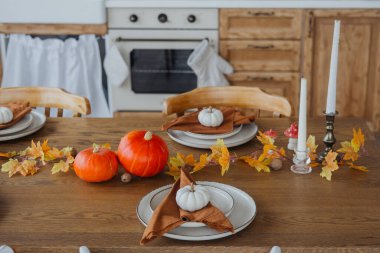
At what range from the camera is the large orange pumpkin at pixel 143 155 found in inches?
60.1

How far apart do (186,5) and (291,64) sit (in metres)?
0.74

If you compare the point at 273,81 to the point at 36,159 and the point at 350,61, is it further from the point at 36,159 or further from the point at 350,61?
the point at 36,159

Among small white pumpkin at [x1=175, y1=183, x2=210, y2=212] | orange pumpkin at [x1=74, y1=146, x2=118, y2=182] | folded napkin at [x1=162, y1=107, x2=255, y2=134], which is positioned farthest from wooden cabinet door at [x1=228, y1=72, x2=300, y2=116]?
small white pumpkin at [x1=175, y1=183, x2=210, y2=212]

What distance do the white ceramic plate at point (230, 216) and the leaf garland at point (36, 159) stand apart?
0.32 metres

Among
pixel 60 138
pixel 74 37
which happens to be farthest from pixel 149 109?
pixel 60 138

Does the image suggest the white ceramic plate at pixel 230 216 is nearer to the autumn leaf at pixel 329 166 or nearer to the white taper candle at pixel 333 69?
the autumn leaf at pixel 329 166

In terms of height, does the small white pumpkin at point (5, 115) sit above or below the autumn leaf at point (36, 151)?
above

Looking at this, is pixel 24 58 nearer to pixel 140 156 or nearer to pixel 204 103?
pixel 204 103

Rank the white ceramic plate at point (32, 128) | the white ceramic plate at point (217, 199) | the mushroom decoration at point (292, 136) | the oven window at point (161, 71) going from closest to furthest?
the white ceramic plate at point (217, 199)
the mushroom decoration at point (292, 136)
the white ceramic plate at point (32, 128)
the oven window at point (161, 71)

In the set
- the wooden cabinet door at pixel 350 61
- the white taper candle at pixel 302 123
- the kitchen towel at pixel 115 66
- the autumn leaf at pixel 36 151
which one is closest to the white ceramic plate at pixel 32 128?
the autumn leaf at pixel 36 151

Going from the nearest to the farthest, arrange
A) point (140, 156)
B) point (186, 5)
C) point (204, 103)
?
point (140, 156), point (204, 103), point (186, 5)

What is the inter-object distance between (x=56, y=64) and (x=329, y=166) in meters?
2.64

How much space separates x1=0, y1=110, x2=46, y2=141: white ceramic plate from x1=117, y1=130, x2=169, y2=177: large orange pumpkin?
449 millimetres

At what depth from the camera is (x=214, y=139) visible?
1.80 metres
